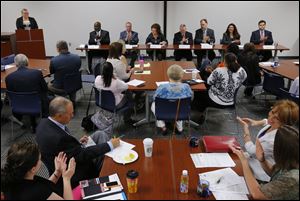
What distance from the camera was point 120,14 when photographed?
9.08 m

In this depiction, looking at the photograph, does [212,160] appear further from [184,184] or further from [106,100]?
[106,100]

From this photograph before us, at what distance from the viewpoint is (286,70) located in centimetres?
532

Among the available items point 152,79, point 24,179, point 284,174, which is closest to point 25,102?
point 152,79

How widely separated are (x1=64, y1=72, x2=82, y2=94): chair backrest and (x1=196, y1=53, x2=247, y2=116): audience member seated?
7.20 ft

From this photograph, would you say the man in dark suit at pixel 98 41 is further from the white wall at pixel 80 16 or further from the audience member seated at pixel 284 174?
the audience member seated at pixel 284 174

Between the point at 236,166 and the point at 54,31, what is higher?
the point at 54,31

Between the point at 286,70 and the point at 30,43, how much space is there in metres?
6.34

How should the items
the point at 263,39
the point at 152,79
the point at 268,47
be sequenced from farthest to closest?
the point at 263,39
the point at 268,47
the point at 152,79

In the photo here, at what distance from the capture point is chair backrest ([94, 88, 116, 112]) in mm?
4070

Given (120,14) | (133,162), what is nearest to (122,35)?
(120,14)

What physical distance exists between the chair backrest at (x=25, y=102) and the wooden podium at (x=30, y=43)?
4.38 metres

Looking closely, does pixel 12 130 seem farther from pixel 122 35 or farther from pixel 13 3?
pixel 13 3

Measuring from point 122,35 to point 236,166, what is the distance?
633 cm

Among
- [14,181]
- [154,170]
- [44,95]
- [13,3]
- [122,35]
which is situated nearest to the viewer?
[14,181]
